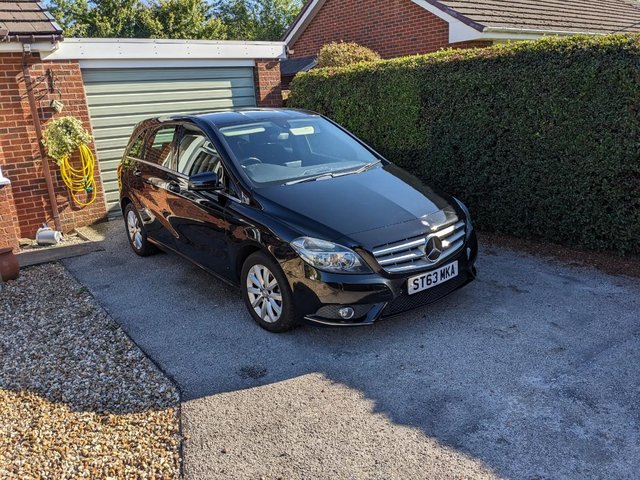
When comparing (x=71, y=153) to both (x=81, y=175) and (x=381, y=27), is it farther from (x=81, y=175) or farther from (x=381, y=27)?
(x=381, y=27)

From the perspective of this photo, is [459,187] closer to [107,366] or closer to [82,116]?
[107,366]

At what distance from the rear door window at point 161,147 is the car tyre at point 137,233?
0.81m

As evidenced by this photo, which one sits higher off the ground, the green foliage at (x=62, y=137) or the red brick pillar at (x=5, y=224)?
the green foliage at (x=62, y=137)

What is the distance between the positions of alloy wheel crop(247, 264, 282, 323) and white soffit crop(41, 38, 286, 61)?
536cm

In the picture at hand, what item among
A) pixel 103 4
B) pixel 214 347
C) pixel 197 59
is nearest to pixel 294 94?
pixel 197 59

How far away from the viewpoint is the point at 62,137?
24.9ft

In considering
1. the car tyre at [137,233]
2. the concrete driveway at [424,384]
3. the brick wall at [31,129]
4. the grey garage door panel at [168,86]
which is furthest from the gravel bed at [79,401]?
the grey garage door panel at [168,86]

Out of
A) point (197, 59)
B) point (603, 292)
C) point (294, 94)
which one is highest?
point (197, 59)

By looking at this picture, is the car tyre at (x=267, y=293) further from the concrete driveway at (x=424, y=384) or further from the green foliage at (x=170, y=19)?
the green foliage at (x=170, y=19)

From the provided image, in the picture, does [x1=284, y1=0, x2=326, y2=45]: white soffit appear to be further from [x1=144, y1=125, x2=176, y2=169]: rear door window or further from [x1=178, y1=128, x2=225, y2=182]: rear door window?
[x1=178, y1=128, x2=225, y2=182]: rear door window

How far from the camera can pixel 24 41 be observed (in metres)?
7.09

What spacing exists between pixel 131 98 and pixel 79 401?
20.6 feet

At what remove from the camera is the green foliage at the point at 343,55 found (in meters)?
11.4

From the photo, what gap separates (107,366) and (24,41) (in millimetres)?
5167
